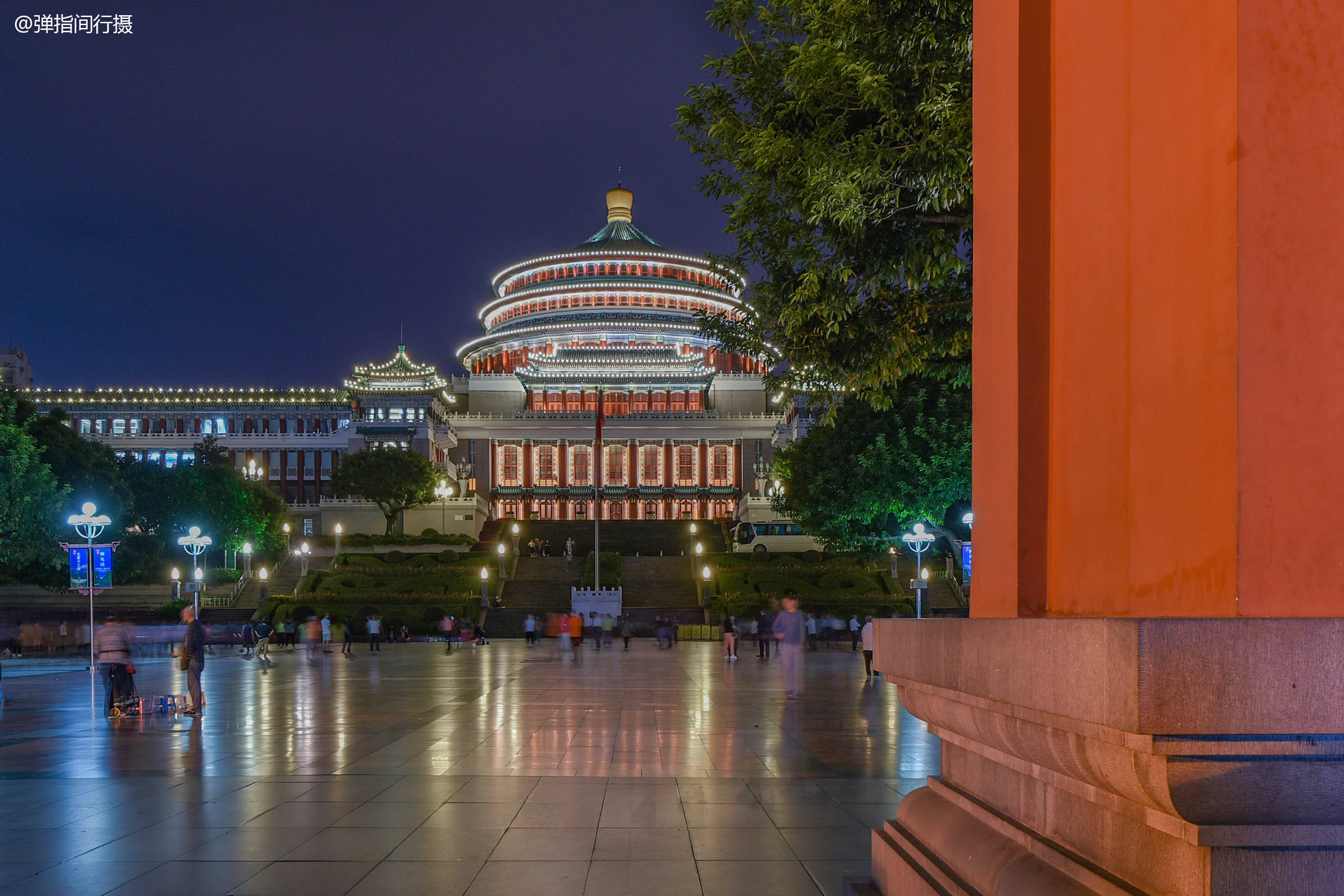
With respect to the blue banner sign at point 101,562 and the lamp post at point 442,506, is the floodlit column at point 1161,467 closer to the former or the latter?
the blue banner sign at point 101,562

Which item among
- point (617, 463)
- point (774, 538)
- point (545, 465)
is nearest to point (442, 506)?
point (545, 465)

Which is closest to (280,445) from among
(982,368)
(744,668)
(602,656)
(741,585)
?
(741,585)

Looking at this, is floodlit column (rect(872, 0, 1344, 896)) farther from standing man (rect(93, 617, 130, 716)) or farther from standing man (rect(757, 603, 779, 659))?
standing man (rect(757, 603, 779, 659))

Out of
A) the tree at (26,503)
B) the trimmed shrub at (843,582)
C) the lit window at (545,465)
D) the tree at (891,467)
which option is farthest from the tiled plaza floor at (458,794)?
the lit window at (545,465)

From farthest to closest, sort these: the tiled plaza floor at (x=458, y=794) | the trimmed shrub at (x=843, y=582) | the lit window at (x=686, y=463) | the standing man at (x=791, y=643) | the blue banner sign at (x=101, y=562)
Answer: the lit window at (x=686, y=463), the trimmed shrub at (x=843, y=582), the blue banner sign at (x=101, y=562), the standing man at (x=791, y=643), the tiled plaza floor at (x=458, y=794)

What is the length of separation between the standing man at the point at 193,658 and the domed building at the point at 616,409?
231ft

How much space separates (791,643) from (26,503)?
31366 mm

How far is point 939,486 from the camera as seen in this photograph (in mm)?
38000

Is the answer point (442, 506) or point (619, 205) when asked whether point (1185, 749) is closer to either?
point (442, 506)

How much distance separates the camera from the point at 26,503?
37.3m

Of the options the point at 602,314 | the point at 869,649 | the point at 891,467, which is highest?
the point at 602,314

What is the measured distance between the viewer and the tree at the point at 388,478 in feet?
238

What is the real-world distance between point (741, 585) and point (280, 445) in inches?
2435

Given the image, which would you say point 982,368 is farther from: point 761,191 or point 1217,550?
point 761,191
